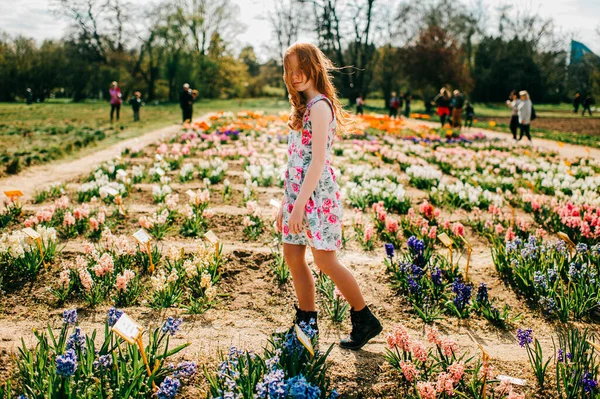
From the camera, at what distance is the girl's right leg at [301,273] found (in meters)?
2.77

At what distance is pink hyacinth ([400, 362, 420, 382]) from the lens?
2.37m

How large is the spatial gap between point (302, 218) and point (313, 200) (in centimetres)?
16

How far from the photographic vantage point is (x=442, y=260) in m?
3.85

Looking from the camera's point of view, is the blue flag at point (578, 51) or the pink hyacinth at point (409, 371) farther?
the blue flag at point (578, 51)

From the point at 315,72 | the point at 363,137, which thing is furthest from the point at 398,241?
the point at 363,137

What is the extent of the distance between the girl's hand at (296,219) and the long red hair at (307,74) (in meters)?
0.54

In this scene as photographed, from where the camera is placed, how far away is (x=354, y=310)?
2824 mm

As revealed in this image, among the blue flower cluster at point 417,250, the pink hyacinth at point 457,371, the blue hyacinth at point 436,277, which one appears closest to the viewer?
the pink hyacinth at point 457,371

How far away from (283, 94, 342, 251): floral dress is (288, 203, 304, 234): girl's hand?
4.4 inches

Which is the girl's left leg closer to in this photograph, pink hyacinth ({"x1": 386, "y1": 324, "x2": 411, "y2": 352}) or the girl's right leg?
the girl's right leg

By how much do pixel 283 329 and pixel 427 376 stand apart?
102 centimetres

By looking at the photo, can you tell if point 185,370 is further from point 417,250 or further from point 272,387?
point 417,250

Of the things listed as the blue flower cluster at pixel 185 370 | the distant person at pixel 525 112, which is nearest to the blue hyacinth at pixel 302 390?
the blue flower cluster at pixel 185 370

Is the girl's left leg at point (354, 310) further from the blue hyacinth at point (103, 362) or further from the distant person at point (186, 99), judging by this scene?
the distant person at point (186, 99)
